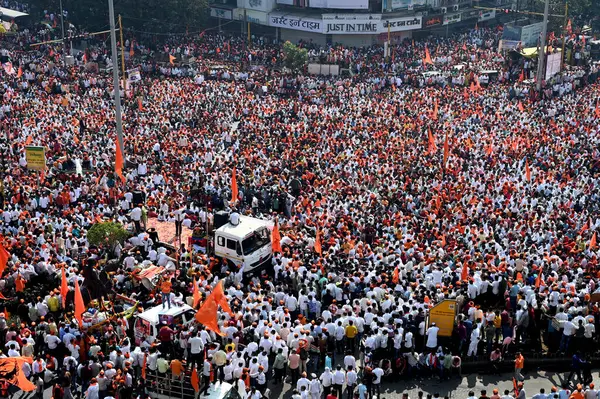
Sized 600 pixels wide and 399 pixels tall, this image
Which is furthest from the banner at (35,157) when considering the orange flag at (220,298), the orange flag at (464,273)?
the orange flag at (464,273)

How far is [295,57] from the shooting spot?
143ft

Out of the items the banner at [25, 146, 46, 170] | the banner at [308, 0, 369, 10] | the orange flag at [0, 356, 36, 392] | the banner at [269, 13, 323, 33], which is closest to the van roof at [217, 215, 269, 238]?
the orange flag at [0, 356, 36, 392]

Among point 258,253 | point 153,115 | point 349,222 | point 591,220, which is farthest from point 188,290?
point 153,115

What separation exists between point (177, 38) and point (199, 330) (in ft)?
116

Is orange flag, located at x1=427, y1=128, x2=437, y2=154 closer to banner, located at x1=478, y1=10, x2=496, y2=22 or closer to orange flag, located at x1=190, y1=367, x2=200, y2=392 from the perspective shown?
orange flag, located at x1=190, y1=367, x2=200, y2=392

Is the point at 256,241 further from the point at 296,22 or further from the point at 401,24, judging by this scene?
the point at 401,24

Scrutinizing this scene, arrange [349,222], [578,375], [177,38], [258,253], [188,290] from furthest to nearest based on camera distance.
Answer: [177,38] < [349,222] < [258,253] < [188,290] < [578,375]

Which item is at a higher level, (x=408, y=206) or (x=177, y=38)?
(x=177, y=38)

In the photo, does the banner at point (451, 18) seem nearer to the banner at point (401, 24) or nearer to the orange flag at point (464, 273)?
the banner at point (401, 24)

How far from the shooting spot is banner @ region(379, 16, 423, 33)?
5069cm

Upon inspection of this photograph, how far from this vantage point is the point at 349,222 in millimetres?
23438

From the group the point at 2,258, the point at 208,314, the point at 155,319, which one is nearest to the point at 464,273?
the point at 208,314

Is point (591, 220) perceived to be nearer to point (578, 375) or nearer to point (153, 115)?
point (578, 375)

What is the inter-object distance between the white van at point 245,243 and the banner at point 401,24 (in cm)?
3158
